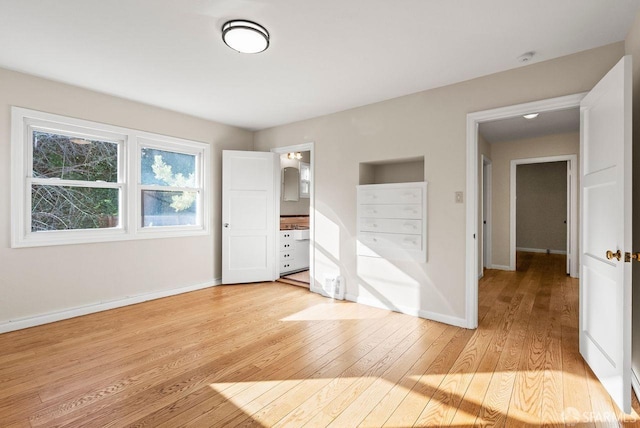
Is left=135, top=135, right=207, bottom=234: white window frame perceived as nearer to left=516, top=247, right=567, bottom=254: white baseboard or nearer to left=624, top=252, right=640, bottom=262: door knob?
left=624, top=252, right=640, bottom=262: door knob

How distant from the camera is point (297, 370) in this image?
221 cm

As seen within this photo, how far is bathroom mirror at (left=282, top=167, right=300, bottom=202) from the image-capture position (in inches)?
227

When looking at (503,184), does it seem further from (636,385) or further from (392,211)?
(636,385)

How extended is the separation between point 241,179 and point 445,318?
3.35 meters

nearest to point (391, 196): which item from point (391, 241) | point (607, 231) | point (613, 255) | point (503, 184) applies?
point (391, 241)

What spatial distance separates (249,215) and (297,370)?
289 centimetres

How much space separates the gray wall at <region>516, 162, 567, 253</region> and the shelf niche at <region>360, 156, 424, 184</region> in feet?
19.3

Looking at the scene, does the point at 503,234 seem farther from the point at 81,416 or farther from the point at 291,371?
the point at 81,416

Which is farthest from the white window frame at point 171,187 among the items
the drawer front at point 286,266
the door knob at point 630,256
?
the door knob at point 630,256

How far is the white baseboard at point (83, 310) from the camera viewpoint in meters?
2.94

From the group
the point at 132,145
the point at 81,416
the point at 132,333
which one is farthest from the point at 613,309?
the point at 132,145

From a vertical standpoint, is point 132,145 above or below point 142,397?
above


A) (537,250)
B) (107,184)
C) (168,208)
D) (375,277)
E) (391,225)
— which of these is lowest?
(537,250)

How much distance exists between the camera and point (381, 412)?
1.75m
